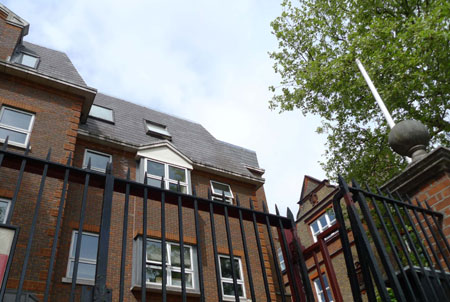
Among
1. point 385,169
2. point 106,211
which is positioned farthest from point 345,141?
point 106,211

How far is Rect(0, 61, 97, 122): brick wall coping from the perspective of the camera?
1155 cm

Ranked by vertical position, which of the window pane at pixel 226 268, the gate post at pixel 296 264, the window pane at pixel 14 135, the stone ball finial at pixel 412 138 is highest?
the window pane at pixel 14 135

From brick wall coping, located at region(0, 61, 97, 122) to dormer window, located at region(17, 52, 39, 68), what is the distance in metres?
1.73

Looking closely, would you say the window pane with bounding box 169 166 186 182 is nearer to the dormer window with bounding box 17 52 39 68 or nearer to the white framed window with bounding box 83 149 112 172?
the white framed window with bounding box 83 149 112 172

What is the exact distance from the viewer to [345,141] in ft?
45.3

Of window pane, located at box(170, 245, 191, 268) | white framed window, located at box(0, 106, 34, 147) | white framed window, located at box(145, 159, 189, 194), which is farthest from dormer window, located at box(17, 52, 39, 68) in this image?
window pane, located at box(170, 245, 191, 268)

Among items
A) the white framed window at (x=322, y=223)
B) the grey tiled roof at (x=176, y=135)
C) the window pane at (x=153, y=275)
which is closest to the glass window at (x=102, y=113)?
the grey tiled roof at (x=176, y=135)

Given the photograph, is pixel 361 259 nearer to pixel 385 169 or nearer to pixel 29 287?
pixel 29 287

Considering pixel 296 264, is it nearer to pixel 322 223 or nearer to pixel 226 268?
Answer: pixel 226 268

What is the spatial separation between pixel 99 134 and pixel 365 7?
35.8 feet

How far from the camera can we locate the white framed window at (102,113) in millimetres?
15709

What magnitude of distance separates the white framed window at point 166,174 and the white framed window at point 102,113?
325 centimetres

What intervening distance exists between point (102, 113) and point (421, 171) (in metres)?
14.7

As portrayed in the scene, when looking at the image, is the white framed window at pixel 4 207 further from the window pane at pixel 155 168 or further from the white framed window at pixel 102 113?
the white framed window at pixel 102 113
